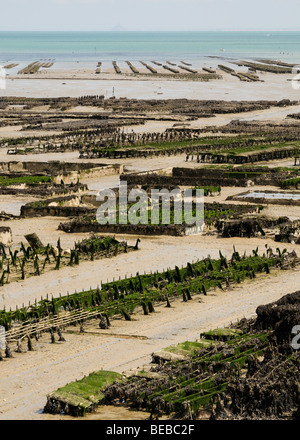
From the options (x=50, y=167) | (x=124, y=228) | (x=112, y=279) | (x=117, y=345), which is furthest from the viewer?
(x=50, y=167)

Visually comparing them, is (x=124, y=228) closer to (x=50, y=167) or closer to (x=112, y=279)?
(x=112, y=279)

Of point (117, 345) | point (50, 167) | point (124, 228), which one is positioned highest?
point (117, 345)

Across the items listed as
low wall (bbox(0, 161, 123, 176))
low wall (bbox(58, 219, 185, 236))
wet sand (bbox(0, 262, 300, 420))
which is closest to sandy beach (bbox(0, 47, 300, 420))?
wet sand (bbox(0, 262, 300, 420))

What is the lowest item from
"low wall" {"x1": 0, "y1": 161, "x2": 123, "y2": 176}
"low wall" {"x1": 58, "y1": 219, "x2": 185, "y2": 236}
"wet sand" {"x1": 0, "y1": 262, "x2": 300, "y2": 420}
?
"low wall" {"x1": 0, "y1": 161, "x2": 123, "y2": 176}

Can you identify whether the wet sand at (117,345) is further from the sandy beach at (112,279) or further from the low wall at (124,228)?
the low wall at (124,228)

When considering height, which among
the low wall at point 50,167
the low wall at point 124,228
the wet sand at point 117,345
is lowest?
the low wall at point 50,167

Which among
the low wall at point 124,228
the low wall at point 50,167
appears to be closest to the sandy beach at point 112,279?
the low wall at point 124,228

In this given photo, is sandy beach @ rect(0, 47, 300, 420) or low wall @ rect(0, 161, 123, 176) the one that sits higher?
sandy beach @ rect(0, 47, 300, 420)

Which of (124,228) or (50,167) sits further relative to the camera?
(50,167)

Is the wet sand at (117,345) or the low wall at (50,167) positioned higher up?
the wet sand at (117,345)

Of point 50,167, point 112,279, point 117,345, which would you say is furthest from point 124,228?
point 50,167

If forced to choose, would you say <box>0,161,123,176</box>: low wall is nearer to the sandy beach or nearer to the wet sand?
the sandy beach
